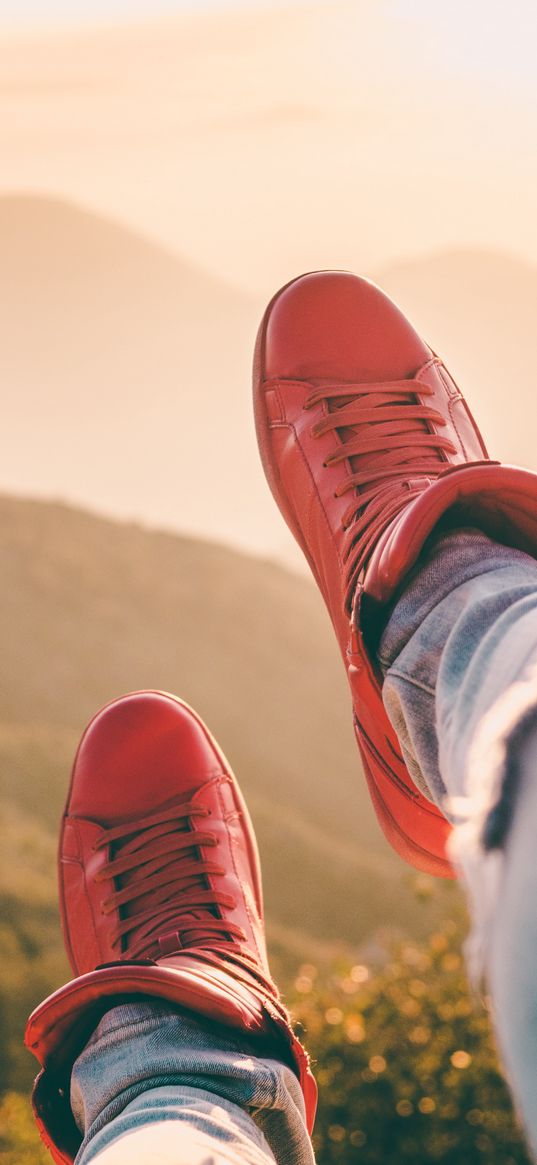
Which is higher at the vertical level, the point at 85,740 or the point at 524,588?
the point at 524,588

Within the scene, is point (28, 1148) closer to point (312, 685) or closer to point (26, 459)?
point (312, 685)

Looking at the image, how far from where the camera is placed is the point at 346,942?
3234mm

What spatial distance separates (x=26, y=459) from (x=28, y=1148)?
14.8 ft

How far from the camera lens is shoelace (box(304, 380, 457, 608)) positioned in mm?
1526

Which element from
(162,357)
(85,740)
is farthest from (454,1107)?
(162,357)

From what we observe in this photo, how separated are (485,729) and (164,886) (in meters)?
1.10

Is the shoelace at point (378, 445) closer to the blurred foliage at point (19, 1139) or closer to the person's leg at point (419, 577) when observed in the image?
the person's leg at point (419, 577)

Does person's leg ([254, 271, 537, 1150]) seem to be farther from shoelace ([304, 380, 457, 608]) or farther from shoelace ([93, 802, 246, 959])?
shoelace ([93, 802, 246, 959])

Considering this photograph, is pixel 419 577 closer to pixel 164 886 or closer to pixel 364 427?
pixel 364 427

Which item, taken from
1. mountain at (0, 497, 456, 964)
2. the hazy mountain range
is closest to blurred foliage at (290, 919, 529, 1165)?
mountain at (0, 497, 456, 964)

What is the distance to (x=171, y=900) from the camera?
1.75 m

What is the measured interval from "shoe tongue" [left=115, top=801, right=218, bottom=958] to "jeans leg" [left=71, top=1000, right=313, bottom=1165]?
31cm

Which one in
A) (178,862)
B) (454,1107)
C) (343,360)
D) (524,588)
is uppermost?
(343,360)

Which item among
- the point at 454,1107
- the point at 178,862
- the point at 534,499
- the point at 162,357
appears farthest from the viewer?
the point at 162,357
